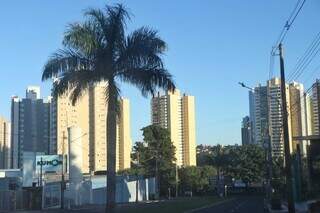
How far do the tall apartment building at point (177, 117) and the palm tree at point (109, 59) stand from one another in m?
89.2

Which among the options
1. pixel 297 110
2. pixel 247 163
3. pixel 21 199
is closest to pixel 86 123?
pixel 21 199

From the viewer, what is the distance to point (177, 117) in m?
134

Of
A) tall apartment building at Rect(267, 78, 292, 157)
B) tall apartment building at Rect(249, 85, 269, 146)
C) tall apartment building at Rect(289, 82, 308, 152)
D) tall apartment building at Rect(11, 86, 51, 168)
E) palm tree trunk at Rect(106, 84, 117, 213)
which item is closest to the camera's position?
palm tree trunk at Rect(106, 84, 117, 213)

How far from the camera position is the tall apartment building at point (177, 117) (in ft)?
416

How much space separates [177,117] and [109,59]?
103649 millimetres

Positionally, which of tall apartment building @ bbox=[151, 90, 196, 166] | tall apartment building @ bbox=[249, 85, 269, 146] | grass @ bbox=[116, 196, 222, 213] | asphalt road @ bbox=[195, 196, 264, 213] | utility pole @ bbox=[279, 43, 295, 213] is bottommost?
asphalt road @ bbox=[195, 196, 264, 213]

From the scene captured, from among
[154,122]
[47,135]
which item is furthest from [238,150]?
[47,135]

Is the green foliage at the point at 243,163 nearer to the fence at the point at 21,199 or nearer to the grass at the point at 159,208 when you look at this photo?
the grass at the point at 159,208

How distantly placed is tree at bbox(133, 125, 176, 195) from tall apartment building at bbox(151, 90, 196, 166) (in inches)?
172

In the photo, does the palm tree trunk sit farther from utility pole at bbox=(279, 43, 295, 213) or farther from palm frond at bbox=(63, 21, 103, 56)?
utility pole at bbox=(279, 43, 295, 213)

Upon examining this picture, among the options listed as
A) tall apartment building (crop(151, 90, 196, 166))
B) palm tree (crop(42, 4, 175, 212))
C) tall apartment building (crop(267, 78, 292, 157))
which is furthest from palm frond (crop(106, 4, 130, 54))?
tall apartment building (crop(151, 90, 196, 166))

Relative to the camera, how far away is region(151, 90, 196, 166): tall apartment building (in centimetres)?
12694

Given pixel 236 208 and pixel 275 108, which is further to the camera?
pixel 275 108

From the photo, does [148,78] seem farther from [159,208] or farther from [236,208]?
[236,208]
